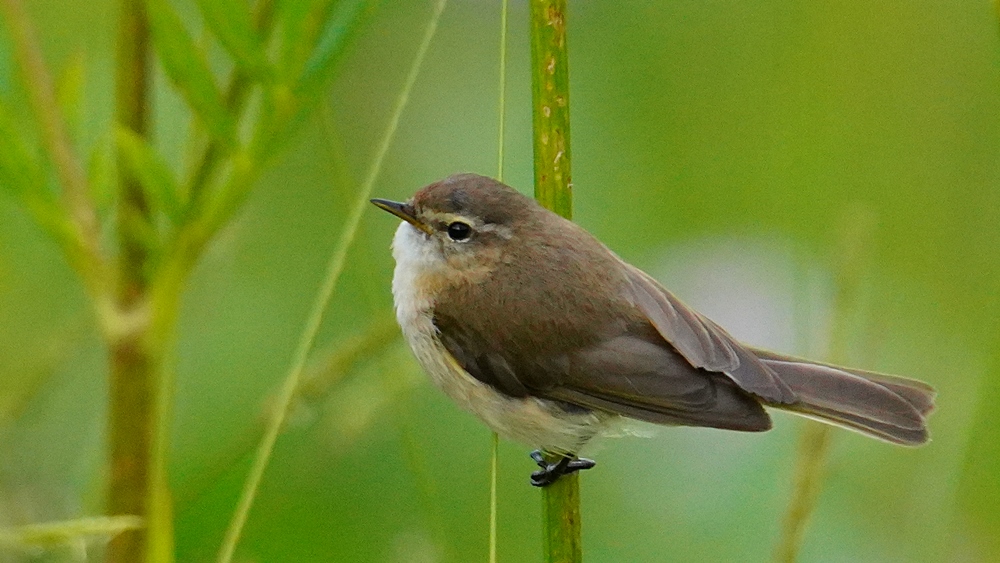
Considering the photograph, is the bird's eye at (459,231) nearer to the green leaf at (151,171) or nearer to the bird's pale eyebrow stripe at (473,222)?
the bird's pale eyebrow stripe at (473,222)

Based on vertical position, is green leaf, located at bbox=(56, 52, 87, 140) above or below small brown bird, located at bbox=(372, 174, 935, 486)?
above

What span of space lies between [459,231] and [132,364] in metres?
1.36

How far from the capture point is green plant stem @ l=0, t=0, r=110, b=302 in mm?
1625

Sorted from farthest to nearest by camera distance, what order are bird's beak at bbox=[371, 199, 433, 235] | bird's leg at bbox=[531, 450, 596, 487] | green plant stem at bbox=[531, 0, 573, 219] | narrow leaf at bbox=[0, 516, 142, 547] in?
bird's beak at bbox=[371, 199, 433, 235], bird's leg at bbox=[531, 450, 596, 487], green plant stem at bbox=[531, 0, 573, 219], narrow leaf at bbox=[0, 516, 142, 547]

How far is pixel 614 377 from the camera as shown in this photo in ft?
8.97

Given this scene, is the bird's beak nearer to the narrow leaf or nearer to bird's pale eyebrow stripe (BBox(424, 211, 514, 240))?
bird's pale eyebrow stripe (BBox(424, 211, 514, 240))

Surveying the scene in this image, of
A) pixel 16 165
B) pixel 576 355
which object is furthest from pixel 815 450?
pixel 16 165

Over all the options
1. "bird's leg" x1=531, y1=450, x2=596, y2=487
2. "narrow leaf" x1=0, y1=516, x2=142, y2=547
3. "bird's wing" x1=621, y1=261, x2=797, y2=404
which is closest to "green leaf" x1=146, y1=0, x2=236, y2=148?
"narrow leaf" x1=0, y1=516, x2=142, y2=547

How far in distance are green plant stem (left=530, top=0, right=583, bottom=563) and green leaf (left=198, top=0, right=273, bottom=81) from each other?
21.6 inches

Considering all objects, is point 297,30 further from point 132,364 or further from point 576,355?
point 576,355

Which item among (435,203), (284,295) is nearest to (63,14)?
(284,295)

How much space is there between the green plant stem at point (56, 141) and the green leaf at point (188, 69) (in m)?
0.17

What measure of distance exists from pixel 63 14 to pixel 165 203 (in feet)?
6.25

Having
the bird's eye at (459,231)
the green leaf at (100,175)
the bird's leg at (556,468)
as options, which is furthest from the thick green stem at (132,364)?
the bird's eye at (459,231)
